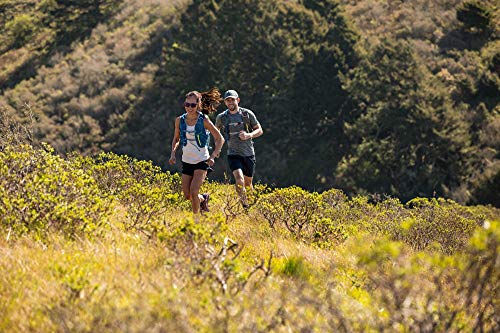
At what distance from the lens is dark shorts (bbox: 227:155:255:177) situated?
8961 mm

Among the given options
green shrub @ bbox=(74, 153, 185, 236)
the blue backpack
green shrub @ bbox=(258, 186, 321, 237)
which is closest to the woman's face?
the blue backpack

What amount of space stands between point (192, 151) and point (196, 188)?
426 mm

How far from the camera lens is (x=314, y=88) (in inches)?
1265

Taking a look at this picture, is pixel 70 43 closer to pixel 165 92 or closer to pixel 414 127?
pixel 165 92

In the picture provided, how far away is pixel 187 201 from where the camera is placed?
26.4ft

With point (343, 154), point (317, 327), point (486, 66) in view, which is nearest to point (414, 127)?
point (343, 154)

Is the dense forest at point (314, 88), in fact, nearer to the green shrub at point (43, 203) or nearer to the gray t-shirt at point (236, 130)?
the gray t-shirt at point (236, 130)

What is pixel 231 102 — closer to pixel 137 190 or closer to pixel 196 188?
pixel 196 188

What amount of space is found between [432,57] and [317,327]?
3311 centimetres

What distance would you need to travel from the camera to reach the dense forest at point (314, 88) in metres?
28.6

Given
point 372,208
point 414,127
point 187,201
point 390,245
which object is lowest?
point 414,127

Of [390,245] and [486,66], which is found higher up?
[390,245]

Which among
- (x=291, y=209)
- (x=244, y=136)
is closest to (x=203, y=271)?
(x=291, y=209)

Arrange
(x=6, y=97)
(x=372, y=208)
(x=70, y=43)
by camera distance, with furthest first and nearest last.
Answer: (x=70, y=43), (x=6, y=97), (x=372, y=208)
